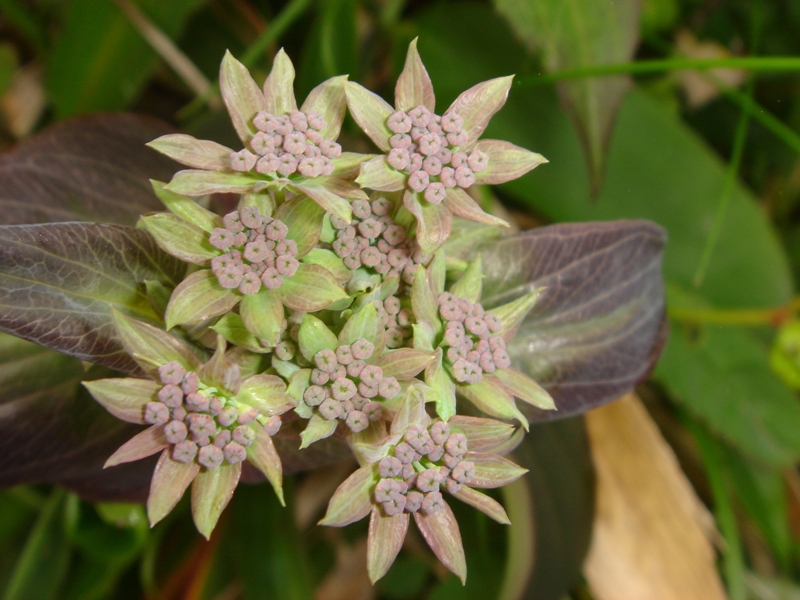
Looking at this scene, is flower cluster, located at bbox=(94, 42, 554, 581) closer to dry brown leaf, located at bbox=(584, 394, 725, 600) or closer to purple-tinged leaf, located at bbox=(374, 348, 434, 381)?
purple-tinged leaf, located at bbox=(374, 348, 434, 381)

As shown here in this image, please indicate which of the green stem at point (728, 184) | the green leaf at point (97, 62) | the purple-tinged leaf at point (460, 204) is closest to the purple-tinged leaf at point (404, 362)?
the purple-tinged leaf at point (460, 204)

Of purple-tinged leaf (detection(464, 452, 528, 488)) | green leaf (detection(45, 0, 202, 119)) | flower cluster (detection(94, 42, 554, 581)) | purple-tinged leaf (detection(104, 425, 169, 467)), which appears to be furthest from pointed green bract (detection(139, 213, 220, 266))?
green leaf (detection(45, 0, 202, 119))

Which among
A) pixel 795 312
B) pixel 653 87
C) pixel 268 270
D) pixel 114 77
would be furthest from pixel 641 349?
pixel 114 77

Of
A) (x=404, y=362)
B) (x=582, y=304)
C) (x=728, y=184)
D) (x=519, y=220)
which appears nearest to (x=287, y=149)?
(x=404, y=362)

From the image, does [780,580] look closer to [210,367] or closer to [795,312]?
[795,312]

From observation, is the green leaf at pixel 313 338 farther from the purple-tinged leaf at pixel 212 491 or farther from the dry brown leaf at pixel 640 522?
the dry brown leaf at pixel 640 522

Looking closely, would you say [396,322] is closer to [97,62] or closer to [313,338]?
[313,338]
